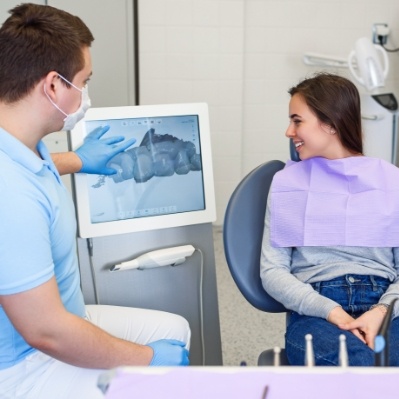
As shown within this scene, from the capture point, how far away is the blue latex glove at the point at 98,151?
1703 mm

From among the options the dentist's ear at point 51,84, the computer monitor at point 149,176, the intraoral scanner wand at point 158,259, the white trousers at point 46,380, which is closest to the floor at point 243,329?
the intraoral scanner wand at point 158,259

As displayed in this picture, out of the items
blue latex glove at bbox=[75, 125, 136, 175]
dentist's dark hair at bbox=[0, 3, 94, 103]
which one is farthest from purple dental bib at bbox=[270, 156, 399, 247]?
dentist's dark hair at bbox=[0, 3, 94, 103]

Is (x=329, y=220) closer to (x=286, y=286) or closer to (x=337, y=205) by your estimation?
(x=337, y=205)

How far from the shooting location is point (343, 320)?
4.90 ft

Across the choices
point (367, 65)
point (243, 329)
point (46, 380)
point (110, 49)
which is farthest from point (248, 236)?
point (110, 49)

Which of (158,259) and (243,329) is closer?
(158,259)

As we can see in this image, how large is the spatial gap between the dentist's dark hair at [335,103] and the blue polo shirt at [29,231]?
696 millimetres

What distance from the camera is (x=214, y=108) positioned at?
372 centimetres

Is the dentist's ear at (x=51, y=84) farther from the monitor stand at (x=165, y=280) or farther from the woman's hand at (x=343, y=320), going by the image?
the woman's hand at (x=343, y=320)

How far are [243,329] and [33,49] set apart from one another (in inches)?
70.5

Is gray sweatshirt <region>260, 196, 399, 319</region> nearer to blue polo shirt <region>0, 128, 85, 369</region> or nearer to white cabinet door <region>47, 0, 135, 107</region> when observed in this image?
blue polo shirt <region>0, 128, 85, 369</region>

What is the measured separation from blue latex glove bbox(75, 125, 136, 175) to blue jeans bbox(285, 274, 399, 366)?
0.64 m

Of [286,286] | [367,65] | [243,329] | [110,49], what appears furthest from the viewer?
[110,49]

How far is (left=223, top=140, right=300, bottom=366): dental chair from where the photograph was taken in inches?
65.8
